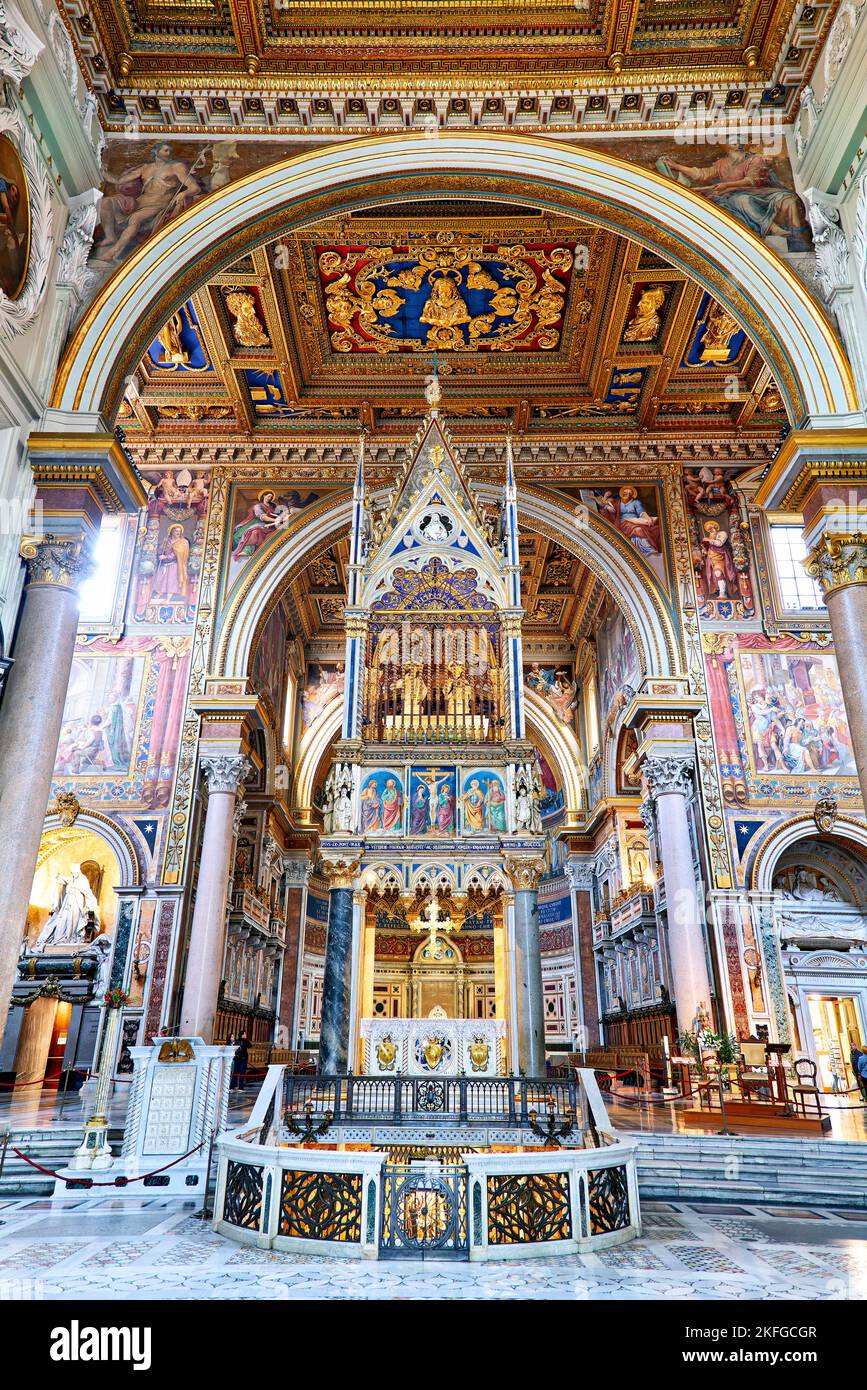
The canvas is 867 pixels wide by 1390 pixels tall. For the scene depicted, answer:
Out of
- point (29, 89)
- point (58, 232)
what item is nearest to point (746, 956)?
point (58, 232)

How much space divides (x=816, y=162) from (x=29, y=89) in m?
9.38

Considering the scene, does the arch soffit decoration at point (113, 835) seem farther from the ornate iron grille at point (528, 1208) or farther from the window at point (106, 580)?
the ornate iron grille at point (528, 1208)

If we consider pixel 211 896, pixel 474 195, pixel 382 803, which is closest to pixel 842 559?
pixel 474 195

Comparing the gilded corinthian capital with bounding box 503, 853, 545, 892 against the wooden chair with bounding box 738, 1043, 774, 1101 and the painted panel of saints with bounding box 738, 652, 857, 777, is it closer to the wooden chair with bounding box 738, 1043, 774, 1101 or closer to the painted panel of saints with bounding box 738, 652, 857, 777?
the wooden chair with bounding box 738, 1043, 774, 1101

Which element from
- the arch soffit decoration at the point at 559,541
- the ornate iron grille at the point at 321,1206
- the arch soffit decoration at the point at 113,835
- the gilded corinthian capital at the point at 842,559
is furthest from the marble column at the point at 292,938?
the gilded corinthian capital at the point at 842,559

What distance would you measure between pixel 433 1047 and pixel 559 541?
11404 mm

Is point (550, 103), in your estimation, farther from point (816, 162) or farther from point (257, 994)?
point (257, 994)

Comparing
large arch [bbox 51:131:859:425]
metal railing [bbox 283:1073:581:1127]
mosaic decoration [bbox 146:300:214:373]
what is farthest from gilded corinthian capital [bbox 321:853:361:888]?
mosaic decoration [bbox 146:300:214:373]

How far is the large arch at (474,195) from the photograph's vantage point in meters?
11.7

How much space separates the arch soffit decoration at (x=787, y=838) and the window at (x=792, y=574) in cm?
454

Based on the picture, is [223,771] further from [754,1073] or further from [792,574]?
[792,574]

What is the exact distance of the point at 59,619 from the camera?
10.2m

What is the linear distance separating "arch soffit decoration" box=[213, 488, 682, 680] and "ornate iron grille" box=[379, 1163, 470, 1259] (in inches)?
533

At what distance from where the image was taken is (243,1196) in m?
7.40
